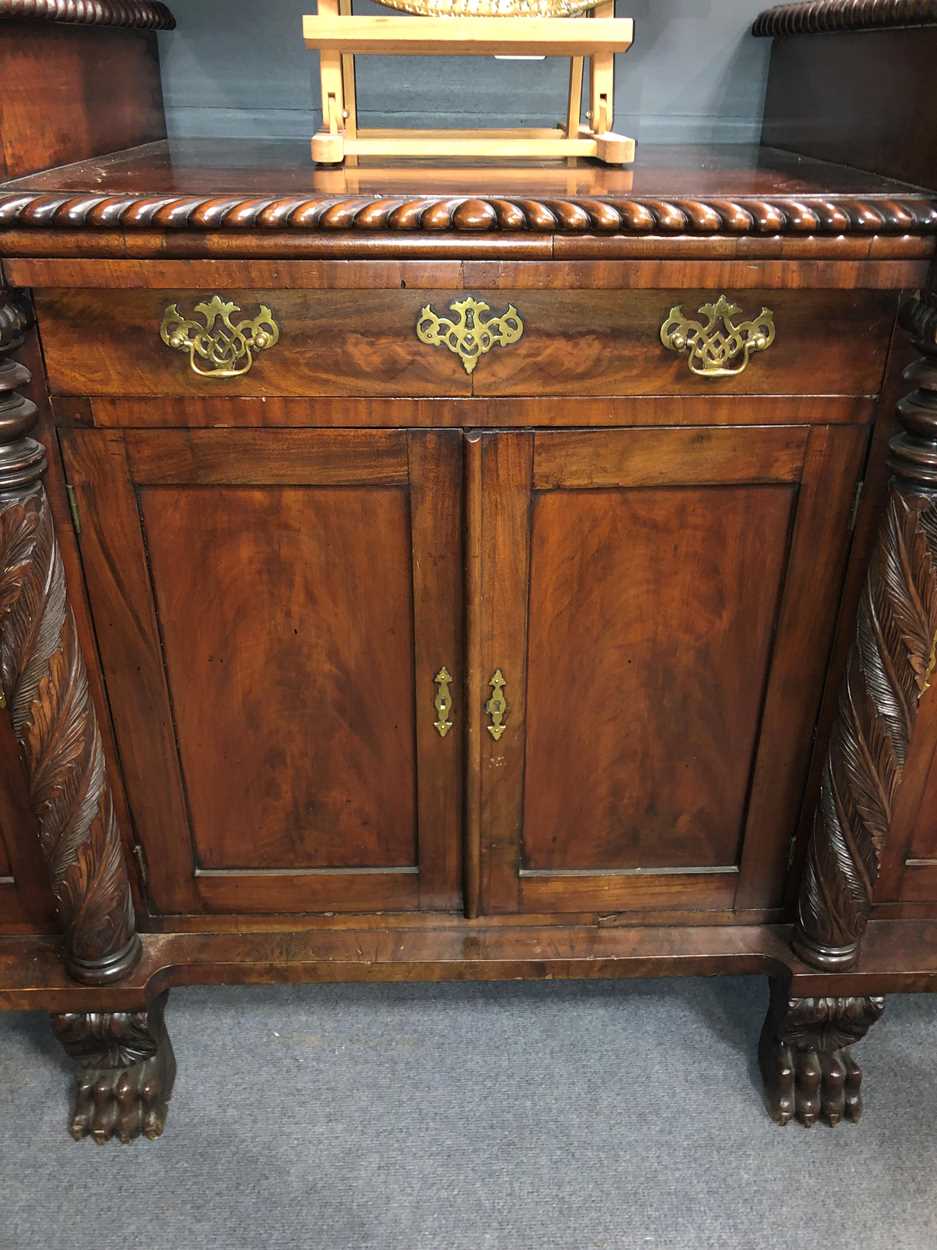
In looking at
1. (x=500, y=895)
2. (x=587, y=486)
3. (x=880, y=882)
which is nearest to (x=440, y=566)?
(x=587, y=486)

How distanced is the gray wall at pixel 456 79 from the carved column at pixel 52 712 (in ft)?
1.97

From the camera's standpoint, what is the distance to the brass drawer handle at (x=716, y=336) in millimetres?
900

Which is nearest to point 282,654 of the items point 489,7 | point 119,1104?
point 119,1104

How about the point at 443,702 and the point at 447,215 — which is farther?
the point at 443,702

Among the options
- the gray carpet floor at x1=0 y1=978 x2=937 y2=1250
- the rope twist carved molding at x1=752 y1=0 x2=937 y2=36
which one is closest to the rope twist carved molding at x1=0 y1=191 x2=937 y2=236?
the rope twist carved molding at x1=752 y1=0 x2=937 y2=36

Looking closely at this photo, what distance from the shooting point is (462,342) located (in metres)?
0.90

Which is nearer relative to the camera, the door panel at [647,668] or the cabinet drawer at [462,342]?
the cabinet drawer at [462,342]

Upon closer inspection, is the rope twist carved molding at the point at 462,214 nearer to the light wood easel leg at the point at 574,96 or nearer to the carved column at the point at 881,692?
the carved column at the point at 881,692

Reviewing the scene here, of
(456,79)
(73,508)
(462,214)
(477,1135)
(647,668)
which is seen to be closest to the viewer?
(462,214)

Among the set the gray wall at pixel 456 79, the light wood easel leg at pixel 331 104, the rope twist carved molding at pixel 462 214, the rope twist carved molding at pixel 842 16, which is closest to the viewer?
the rope twist carved molding at pixel 462 214

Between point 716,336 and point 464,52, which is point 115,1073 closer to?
point 716,336

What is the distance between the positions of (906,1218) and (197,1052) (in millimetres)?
853

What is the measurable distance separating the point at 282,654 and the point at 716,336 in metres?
0.53

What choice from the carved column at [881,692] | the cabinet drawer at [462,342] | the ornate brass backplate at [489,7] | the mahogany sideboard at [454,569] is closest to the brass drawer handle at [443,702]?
the mahogany sideboard at [454,569]
